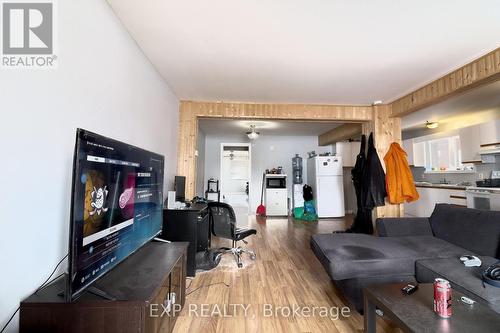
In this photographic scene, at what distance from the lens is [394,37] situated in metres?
1.90

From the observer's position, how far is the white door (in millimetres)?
5863

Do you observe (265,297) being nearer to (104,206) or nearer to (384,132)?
(104,206)

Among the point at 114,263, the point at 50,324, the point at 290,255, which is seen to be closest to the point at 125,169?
the point at 114,263

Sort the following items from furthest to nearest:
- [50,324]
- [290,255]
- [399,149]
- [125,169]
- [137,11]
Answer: [399,149] < [290,255] < [137,11] < [125,169] < [50,324]

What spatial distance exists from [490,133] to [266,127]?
165 inches

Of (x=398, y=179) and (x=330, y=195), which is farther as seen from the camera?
(x=330, y=195)

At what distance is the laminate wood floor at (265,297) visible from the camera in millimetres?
1694

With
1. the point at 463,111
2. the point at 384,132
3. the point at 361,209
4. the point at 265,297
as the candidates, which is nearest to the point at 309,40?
the point at 265,297

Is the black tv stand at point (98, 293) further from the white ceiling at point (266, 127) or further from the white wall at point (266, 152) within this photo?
the white wall at point (266, 152)

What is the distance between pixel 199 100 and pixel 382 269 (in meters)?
3.17

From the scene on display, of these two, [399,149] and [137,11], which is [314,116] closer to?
[399,149]

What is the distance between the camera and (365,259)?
1.84m

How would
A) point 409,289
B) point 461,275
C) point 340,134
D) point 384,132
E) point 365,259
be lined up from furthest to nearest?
1. point 340,134
2. point 384,132
3. point 365,259
4. point 461,275
5. point 409,289

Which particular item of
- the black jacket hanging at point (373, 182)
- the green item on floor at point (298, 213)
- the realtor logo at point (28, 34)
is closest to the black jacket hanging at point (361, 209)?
the black jacket hanging at point (373, 182)
